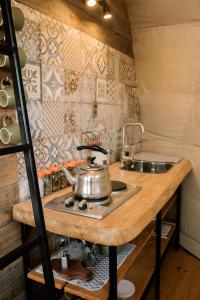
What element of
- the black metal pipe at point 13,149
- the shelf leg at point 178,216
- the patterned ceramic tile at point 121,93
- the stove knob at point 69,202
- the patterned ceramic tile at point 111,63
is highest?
the patterned ceramic tile at point 111,63

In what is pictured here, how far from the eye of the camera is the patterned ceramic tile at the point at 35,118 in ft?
5.11

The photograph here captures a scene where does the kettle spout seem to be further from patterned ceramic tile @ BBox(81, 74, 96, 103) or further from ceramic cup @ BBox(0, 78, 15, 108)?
patterned ceramic tile @ BBox(81, 74, 96, 103)

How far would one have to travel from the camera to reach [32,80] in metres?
1.55

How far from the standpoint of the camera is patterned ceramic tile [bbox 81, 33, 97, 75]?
6.62 ft

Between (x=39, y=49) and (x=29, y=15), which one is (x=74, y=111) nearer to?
(x=39, y=49)

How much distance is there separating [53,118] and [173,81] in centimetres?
151

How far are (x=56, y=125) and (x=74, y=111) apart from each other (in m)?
0.23

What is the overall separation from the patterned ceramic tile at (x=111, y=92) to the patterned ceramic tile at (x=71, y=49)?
0.50 meters

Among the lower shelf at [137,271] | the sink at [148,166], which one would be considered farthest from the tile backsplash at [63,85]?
the lower shelf at [137,271]

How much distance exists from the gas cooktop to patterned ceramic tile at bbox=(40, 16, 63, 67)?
30.9 inches

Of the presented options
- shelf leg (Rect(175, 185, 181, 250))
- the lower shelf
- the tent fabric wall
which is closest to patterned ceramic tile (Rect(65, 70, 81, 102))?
the lower shelf

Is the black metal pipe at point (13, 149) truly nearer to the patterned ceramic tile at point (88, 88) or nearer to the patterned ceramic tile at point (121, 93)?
the patterned ceramic tile at point (88, 88)

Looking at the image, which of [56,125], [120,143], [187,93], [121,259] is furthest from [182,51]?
[121,259]

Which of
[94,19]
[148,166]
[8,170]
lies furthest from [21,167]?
[148,166]
